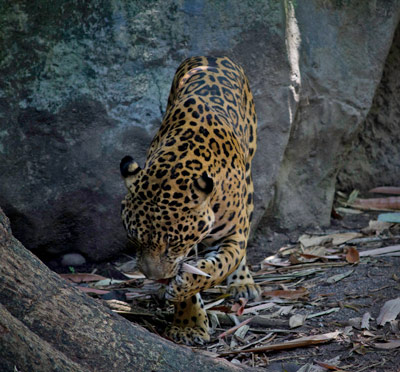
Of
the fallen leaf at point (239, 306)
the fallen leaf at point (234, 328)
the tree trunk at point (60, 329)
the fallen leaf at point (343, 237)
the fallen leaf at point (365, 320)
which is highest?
the tree trunk at point (60, 329)

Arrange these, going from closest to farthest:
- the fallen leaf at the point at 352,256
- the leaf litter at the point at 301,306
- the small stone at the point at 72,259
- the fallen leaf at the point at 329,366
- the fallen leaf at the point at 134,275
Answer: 1. the fallen leaf at the point at 329,366
2. the leaf litter at the point at 301,306
3. the fallen leaf at the point at 352,256
4. the fallen leaf at the point at 134,275
5. the small stone at the point at 72,259

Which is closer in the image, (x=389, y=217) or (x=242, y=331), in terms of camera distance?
(x=242, y=331)

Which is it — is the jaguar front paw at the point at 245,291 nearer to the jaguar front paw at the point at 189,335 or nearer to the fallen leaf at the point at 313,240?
the jaguar front paw at the point at 189,335

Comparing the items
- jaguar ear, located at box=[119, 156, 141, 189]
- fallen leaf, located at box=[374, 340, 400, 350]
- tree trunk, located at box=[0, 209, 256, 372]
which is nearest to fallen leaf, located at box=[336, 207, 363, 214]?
fallen leaf, located at box=[374, 340, 400, 350]

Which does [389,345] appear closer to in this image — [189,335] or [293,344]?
[293,344]

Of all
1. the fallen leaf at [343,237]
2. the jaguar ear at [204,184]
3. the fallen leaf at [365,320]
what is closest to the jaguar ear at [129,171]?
the jaguar ear at [204,184]

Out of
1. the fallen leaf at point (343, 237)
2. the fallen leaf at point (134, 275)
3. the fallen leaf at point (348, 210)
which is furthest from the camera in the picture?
the fallen leaf at point (348, 210)

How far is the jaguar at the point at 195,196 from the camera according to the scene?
4988 mm

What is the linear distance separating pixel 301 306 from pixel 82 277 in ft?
8.27

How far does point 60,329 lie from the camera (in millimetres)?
3305

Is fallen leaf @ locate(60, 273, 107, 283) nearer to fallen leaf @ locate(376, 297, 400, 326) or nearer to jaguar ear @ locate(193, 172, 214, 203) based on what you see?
jaguar ear @ locate(193, 172, 214, 203)

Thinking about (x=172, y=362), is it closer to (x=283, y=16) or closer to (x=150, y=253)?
(x=150, y=253)

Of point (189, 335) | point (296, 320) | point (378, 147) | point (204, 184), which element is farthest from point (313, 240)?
point (204, 184)

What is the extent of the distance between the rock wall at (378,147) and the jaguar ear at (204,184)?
16.1 feet
